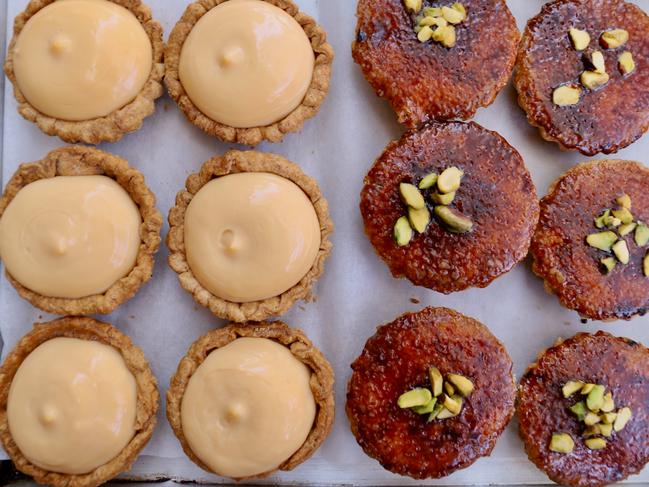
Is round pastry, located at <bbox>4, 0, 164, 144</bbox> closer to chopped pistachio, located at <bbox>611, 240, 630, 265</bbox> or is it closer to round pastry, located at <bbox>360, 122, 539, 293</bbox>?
round pastry, located at <bbox>360, 122, 539, 293</bbox>

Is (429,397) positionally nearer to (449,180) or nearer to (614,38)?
(449,180)

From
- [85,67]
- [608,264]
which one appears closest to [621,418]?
[608,264]

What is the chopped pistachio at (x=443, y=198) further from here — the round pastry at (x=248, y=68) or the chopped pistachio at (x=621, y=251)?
the chopped pistachio at (x=621, y=251)

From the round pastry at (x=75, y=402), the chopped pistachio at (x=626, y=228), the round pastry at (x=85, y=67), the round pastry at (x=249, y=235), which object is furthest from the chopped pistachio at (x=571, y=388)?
the round pastry at (x=85, y=67)

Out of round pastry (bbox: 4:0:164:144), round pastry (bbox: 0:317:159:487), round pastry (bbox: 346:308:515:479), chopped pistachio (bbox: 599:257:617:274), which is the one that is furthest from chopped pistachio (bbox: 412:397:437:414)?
round pastry (bbox: 4:0:164:144)

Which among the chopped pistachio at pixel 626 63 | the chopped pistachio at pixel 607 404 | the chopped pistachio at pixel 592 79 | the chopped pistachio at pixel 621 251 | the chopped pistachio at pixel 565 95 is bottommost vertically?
the chopped pistachio at pixel 607 404

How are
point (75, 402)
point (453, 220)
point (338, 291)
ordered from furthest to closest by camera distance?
1. point (338, 291)
2. point (453, 220)
3. point (75, 402)

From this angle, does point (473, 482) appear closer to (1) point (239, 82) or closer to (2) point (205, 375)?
(2) point (205, 375)
